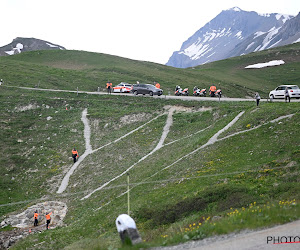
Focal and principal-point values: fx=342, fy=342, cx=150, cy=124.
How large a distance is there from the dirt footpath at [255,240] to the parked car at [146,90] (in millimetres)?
53830

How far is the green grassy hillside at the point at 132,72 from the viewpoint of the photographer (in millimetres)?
86125

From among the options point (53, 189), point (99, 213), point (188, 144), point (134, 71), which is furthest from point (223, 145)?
point (134, 71)

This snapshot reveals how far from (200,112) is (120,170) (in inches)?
697

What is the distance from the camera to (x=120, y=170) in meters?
36.3

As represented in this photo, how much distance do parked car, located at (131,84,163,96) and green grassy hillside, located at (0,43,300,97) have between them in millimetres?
13354

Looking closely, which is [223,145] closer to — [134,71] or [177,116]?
[177,116]

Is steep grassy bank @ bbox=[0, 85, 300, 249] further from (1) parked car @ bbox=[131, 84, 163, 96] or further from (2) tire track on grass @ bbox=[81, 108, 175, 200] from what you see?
(1) parked car @ bbox=[131, 84, 163, 96]

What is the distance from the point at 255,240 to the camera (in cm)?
1221

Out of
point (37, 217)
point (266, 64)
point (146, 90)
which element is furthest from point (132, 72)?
point (37, 217)

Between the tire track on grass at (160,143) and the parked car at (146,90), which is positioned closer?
the tire track on grass at (160,143)

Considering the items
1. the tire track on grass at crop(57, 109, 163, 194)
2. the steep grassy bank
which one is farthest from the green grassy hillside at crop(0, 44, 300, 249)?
the tire track on grass at crop(57, 109, 163, 194)

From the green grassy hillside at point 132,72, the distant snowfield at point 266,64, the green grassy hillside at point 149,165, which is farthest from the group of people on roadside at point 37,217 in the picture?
the distant snowfield at point 266,64

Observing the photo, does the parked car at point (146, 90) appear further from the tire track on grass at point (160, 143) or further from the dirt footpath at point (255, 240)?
the dirt footpath at point (255, 240)

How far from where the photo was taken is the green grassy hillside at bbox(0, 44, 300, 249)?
59.1ft
